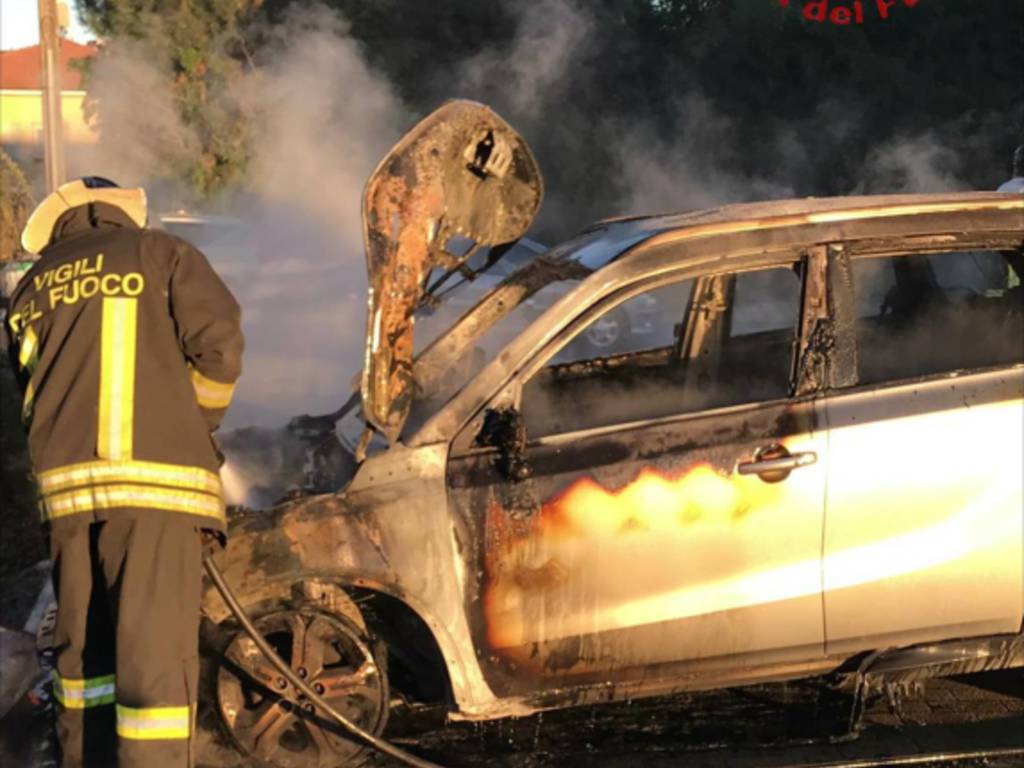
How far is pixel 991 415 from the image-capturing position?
3566 mm

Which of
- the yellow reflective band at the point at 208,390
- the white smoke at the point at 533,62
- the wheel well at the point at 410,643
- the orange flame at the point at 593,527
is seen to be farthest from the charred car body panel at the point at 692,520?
the white smoke at the point at 533,62

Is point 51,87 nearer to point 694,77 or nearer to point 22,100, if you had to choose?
point 694,77

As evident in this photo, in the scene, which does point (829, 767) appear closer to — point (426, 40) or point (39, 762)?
point (39, 762)

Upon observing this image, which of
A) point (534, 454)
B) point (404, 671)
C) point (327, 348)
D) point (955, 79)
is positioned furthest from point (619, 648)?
point (955, 79)

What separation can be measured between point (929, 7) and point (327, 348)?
11.1 m

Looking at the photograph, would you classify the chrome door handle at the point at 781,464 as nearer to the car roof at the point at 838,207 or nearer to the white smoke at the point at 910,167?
the car roof at the point at 838,207

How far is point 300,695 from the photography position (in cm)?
365

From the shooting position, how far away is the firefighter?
3252 mm

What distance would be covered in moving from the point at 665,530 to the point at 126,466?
1.59m

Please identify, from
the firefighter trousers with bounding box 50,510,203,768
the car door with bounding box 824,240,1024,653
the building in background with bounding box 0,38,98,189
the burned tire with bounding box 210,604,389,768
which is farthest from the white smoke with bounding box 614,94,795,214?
the building in background with bounding box 0,38,98,189

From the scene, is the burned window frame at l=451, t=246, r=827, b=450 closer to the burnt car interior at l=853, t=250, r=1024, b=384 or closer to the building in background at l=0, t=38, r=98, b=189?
the burnt car interior at l=853, t=250, r=1024, b=384

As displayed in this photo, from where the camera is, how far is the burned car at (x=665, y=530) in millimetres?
3498

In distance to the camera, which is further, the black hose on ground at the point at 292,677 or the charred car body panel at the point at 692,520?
the charred car body panel at the point at 692,520

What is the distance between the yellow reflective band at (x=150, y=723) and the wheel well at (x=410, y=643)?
2.22 feet
